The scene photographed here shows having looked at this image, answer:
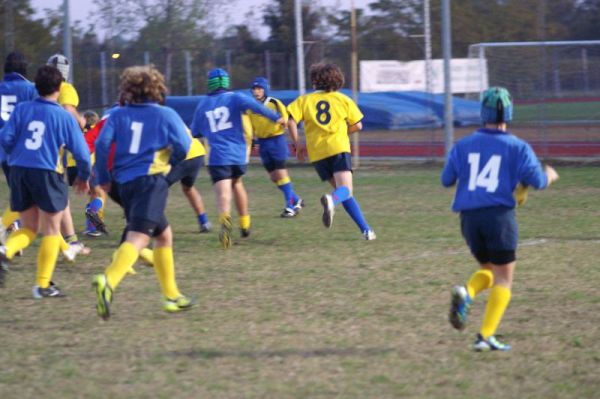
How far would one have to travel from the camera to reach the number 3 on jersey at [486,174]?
629cm

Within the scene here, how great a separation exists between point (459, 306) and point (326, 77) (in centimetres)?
513

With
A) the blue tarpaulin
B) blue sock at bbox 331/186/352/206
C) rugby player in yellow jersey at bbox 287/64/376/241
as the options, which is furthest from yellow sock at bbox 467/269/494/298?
the blue tarpaulin

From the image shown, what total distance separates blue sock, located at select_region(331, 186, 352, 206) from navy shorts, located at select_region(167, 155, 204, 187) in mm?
1417

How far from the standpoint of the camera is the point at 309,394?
5.58m

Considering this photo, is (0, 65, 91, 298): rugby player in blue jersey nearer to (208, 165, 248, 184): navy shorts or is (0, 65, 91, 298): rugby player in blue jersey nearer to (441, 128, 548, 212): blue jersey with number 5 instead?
(208, 165, 248, 184): navy shorts

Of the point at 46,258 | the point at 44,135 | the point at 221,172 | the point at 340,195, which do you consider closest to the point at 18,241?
the point at 46,258

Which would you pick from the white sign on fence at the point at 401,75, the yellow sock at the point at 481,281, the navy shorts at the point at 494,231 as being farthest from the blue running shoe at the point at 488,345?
the white sign on fence at the point at 401,75

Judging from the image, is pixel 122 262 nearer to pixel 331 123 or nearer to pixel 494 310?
pixel 494 310

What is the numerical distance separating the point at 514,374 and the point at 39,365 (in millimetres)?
2792

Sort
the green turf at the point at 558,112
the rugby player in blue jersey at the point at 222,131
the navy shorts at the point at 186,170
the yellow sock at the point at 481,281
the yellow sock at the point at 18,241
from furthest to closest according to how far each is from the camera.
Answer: the green turf at the point at 558,112 < the rugby player in blue jersey at the point at 222,131 < the yellow sock at the point at 18,241 < the navy shorts at the point at 186,170 < the yellow sock at the point at 481,281

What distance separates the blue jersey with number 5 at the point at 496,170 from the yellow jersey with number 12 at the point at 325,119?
183 inches

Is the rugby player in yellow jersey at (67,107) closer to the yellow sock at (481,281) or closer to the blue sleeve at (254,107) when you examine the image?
the blue sleeve at (254,107)

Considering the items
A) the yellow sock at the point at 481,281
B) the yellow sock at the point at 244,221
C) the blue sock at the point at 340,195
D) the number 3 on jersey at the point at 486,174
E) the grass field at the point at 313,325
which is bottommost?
the grass field at the point at 313,325

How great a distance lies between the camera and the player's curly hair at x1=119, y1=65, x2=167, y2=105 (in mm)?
7223
